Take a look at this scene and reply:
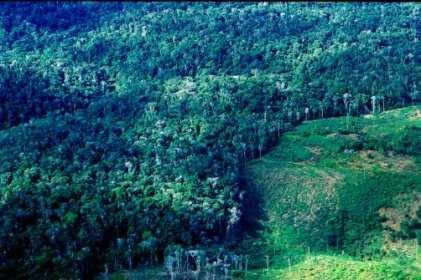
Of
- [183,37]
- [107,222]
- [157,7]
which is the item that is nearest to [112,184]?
[107,222]

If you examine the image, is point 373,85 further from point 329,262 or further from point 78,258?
point 78,258

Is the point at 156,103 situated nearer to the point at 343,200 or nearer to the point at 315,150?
the point at 315,150

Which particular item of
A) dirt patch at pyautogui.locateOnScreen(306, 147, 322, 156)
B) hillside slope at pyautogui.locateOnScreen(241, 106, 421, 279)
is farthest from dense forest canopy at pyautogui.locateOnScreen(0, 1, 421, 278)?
dirt patch at pyautogui.locateOnScreen(306, 147, 322, 156)

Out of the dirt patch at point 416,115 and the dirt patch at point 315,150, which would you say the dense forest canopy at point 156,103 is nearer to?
the dirt patch at point 416,115

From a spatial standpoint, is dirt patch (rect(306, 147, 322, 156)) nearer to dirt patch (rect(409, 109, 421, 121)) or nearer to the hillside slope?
the hillside slope

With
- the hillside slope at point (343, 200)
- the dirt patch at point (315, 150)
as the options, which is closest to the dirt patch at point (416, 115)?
the hillside slope at point (343, 200)
